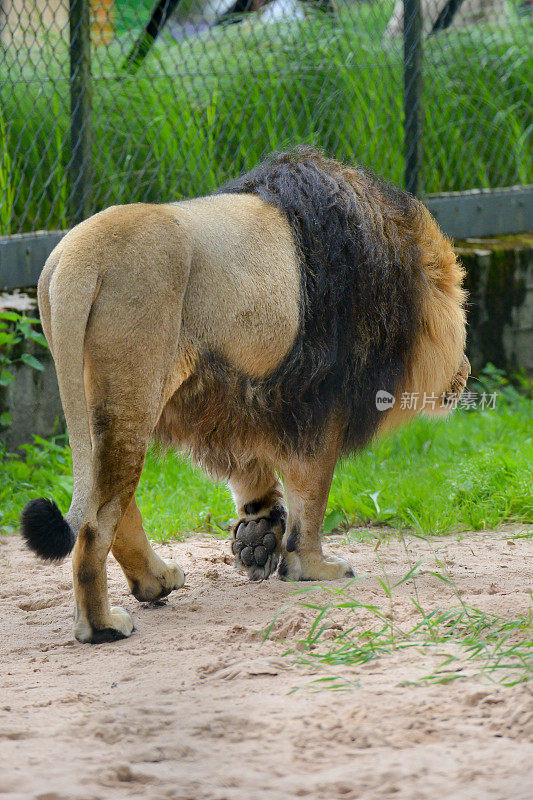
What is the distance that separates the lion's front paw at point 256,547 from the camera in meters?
3.94

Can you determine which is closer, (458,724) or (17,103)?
(458,724)

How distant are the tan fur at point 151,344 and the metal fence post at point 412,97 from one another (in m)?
3.37

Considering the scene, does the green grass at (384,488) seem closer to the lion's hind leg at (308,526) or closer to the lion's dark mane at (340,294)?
the lion's hind leg at (308,526)

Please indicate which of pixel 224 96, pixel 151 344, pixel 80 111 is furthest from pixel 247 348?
pixel 224 96

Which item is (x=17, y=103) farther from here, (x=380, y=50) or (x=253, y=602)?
(x=253, y=602)

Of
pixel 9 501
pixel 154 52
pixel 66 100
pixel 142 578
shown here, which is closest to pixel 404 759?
pixel 142 578

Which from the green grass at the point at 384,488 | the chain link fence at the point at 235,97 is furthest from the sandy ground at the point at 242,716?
the chain link fence at the point at 235,97

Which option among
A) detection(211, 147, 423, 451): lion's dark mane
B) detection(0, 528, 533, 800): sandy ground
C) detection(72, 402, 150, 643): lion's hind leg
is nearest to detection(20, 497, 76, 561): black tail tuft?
detection(72, 402, 150, 643): lion's hind leg

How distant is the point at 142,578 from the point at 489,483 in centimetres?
207

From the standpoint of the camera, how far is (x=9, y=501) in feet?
16.4

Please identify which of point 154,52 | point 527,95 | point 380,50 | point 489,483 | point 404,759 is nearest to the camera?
point 404,759

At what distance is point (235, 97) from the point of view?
649cm

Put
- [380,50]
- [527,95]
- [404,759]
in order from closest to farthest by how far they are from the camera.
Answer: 1. [404,759]
2. [380,50]
3. [527,95]

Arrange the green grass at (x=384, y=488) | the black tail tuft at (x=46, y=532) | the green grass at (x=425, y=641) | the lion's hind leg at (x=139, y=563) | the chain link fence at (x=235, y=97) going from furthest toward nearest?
the chain link fence at (x=235, y=97) < the green grass at (x=384, y=488) < the lion's hind leg at (x=139, y=563) < the black tail tuft at (x=46, y=532) < the green grass at (x=425, y=641)
